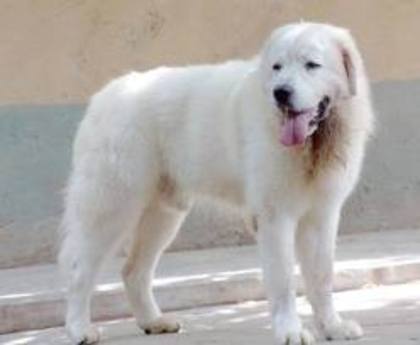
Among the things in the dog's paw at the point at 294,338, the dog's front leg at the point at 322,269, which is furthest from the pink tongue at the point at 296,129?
the dog's paw at the point at 294,338

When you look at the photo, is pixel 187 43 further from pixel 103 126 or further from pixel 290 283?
pixel 290 283

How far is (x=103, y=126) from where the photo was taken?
8.06 m

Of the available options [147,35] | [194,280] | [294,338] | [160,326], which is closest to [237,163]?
[294,338]

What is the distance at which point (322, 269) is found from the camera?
755 cm

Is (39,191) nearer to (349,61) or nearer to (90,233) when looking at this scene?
(90,233)

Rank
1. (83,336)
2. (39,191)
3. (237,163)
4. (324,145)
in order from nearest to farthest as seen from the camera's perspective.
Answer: (324,145) → (237,163) → (83,336) → (39,191)

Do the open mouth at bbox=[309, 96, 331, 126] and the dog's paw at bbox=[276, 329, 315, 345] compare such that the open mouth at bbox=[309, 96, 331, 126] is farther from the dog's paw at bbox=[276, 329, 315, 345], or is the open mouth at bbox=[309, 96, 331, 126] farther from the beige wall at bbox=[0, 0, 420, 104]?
the beige wall at bbox=[0, 0, 420, 104]

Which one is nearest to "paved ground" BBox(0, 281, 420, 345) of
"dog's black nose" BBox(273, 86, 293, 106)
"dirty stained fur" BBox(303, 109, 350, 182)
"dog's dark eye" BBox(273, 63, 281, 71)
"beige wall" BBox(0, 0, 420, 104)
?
"dirty stained fur" BBox(303, 109, 350, 182)

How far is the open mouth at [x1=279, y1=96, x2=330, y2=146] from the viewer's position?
694 centimetres

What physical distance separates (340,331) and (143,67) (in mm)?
4393

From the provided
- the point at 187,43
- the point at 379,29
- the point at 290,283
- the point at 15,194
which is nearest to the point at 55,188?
the point at 15,194

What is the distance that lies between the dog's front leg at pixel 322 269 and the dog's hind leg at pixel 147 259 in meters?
1.00

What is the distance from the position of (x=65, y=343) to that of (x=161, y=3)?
4.07 m

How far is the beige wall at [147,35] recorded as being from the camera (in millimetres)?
11039
